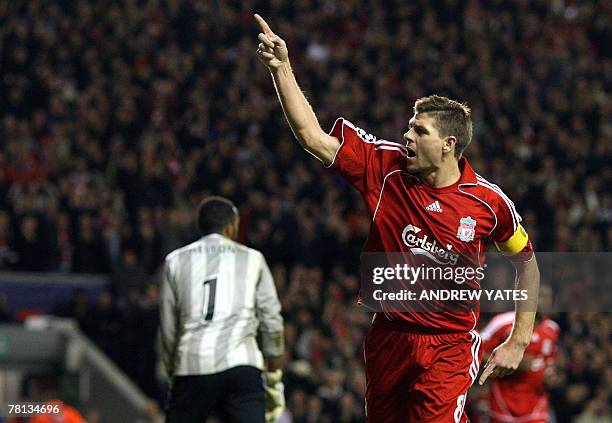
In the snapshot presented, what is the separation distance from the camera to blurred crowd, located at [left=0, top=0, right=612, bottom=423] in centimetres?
1380

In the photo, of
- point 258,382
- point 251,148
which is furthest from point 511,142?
point 258,382

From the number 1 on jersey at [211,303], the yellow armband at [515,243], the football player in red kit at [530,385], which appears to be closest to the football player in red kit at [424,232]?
the yellow armband at [515,243]

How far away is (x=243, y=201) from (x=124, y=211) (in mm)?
1658

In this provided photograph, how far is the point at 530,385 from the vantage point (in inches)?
375

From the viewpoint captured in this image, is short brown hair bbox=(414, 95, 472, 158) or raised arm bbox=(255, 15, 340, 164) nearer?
raised arm bbox=(255, 15, 340, 164)

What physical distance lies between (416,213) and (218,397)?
5.85ft

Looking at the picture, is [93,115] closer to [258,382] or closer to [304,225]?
[304,225]

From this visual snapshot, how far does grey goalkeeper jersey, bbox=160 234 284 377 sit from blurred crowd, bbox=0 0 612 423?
5.85 metres

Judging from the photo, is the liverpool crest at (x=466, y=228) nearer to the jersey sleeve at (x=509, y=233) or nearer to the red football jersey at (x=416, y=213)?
the red football jersey at (x=416, y=213)

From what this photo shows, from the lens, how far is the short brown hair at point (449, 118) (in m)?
5.61

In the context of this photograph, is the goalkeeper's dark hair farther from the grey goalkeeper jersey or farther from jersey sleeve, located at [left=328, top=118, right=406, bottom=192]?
jersey sleeve, located at [left=328, top=118, right=406, bottom=192]

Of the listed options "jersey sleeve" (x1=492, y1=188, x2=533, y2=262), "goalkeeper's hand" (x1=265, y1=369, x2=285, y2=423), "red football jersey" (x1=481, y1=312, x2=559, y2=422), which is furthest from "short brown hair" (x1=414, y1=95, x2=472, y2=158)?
"red football jersey" (x1=481, y1=312, x2=559, y2=422)

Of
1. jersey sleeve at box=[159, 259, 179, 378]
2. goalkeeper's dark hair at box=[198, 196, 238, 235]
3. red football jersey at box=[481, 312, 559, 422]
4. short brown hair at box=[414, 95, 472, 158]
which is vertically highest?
short brown hair at box=[414, 95, 472, 158]

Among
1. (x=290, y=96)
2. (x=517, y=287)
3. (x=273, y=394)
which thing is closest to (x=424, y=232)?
(x=517, y=287)
